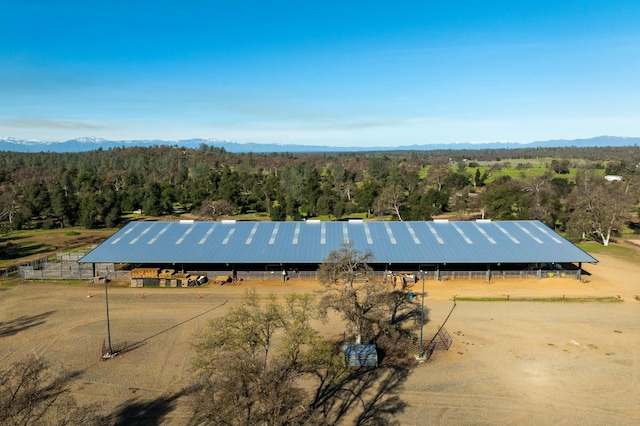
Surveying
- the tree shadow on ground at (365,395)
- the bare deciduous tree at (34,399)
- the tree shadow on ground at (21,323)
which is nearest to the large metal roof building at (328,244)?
the tree shadow on ground at (21,323)

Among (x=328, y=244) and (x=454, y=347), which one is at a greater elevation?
(x=328, y=244)

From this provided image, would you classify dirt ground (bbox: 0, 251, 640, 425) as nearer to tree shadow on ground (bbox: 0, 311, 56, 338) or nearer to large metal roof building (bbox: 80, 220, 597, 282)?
tree shadow on ground (bbox: 0, 311, 56, 338)

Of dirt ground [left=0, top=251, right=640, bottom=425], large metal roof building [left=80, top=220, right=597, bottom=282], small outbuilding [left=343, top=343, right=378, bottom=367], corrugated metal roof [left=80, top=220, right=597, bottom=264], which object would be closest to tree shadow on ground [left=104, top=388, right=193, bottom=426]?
dirt ground [left=0, top=251, right=640, bottom=425]

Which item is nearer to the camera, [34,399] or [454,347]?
[34,399]

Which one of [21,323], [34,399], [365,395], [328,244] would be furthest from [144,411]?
[328,244]

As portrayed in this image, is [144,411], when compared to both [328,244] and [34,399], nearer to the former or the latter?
[34,399]

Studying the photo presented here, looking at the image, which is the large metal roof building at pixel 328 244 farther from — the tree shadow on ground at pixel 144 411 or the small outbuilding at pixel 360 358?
the tree shadow on ground at pixel 144 411

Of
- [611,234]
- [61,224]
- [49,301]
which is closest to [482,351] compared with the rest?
[49,301]

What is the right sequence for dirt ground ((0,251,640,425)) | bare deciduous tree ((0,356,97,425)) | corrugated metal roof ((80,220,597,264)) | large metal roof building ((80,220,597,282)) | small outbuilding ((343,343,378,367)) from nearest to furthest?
bare deciduous tree ((0,356,97,425)), dirt ground ((0,251,640,425)), small outbuilding ((343,343,378,367)), large metal roof building ((80,220,597,282)), corrugated metal roof ((80,220,597,264))
